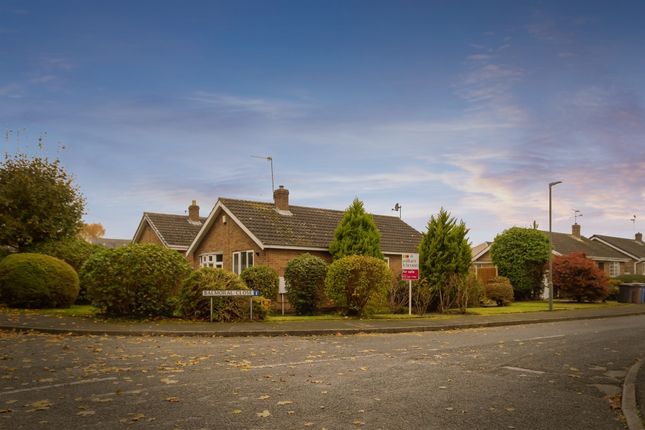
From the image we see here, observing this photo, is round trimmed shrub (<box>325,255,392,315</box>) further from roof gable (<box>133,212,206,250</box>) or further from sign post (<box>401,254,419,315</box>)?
roof gable (<box>133,212,206,250</box>)

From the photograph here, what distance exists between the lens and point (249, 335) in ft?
52.3

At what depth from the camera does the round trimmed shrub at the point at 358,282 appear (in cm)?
2123

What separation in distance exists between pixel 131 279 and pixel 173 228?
2396cm

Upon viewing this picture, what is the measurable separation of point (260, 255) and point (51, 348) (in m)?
15.0

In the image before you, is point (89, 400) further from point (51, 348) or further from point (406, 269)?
point (406, 269)

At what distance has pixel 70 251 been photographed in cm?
2644

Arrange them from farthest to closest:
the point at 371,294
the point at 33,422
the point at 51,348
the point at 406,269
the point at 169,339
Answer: the point at 406,269, the point at 371,294, the point at 169,339, the point at 51,348, the point at 33,422

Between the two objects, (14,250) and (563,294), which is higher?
(14,250)

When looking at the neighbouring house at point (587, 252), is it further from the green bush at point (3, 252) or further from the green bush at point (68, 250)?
the green bush at point (3, 252)

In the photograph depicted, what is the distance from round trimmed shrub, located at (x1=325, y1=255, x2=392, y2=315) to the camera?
21.2m

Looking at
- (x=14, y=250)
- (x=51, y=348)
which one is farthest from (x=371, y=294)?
(x=14, y=250)

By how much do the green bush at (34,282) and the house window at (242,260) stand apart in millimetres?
8110

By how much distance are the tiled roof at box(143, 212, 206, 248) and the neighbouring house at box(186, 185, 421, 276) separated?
6.37 meters

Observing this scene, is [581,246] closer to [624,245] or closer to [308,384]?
[624,245]
